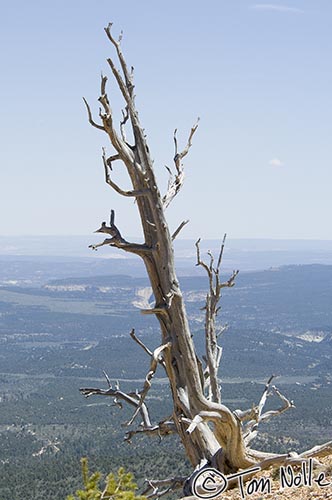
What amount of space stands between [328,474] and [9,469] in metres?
46.9

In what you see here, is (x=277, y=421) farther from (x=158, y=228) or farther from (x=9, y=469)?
(x=158, y=228)

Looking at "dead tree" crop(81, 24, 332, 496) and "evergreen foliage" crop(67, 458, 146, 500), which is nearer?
"evergreen foliage" crop(67, 458, 146, 500)

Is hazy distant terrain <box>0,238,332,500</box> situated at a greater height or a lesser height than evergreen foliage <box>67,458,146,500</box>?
lesser

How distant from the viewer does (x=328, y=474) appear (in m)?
6.41

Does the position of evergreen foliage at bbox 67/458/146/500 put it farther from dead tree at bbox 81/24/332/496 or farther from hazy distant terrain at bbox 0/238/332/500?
hazy distant terrain at bbox 0/238/332/500

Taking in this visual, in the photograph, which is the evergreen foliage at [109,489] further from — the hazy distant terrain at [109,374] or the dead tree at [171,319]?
the hazy distant terrain at [109,374]

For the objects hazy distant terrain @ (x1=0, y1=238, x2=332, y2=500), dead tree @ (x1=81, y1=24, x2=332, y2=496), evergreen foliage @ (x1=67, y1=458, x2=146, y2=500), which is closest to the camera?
evergreen foliage @ (x1=67, y1=458, x2=146, y2=500)

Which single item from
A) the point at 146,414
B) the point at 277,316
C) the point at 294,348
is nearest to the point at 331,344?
the point at 294,348

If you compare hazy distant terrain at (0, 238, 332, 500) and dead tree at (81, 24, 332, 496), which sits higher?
dead tree at (81, 24, 332, 496)

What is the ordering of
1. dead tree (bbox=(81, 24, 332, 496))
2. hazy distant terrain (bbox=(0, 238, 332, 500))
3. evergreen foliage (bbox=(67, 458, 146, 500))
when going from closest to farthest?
evergreen foliage (bbox=(67, 458, 146, 500)), dead tree (bbox=(81, 24, 332, 496)), hazy distant terrain (bbox=(0, 238, 332, 500))

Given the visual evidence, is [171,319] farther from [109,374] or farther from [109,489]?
[109,374]

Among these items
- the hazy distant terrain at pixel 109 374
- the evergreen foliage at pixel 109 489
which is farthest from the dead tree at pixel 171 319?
the hazy distant terrain at pixel 109 374

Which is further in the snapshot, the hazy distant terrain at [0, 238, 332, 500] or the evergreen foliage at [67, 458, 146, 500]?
the hazy distant terrain at [0, 238, 332, 500]

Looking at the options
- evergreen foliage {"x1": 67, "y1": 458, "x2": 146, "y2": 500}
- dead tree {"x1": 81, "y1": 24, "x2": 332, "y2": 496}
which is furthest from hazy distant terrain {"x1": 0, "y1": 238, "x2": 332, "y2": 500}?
evergreen foliage {"x1": 67, "y1": 458, "x2": 146, "y2": 500}
